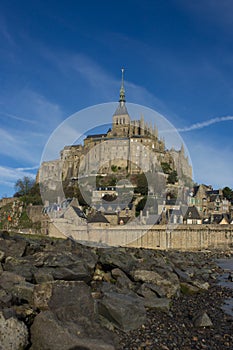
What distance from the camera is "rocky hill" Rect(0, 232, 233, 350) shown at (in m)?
5.94

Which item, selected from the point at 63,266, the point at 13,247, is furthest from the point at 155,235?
the point at 63,266

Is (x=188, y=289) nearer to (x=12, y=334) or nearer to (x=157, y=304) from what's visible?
(x=157, y=304)

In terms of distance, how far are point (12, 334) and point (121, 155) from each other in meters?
81.4

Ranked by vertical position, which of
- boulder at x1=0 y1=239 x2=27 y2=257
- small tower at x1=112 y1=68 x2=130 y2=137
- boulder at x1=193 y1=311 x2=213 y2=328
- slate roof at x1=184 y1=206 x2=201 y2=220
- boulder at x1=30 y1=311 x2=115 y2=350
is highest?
small tower at x1=112 y1=68 x2=130 y2=137

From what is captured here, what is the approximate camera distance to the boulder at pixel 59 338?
5.77 meters

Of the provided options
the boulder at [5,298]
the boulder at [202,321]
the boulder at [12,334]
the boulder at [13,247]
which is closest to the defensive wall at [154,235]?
the boulder at [13,247]

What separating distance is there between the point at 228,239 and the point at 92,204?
21.9 m

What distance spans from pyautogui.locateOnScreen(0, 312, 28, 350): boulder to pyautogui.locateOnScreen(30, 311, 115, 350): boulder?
0.58 feet

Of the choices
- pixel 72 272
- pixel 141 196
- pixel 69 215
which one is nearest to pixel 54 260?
pixel 72 272

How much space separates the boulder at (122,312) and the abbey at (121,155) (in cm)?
6793

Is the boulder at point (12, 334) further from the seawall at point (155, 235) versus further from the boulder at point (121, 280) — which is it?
the seawall at point (155, 235)

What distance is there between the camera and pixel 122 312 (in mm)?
7777

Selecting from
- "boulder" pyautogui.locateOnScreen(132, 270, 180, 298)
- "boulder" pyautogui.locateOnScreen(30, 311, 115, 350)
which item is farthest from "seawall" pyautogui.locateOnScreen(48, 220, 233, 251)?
"boulder" pyautogui.locateOnScreen(30, 311, 115, 350)

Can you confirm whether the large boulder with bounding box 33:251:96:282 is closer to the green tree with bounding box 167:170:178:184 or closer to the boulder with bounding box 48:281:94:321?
the boulder with bounding box 48:281:94:321
